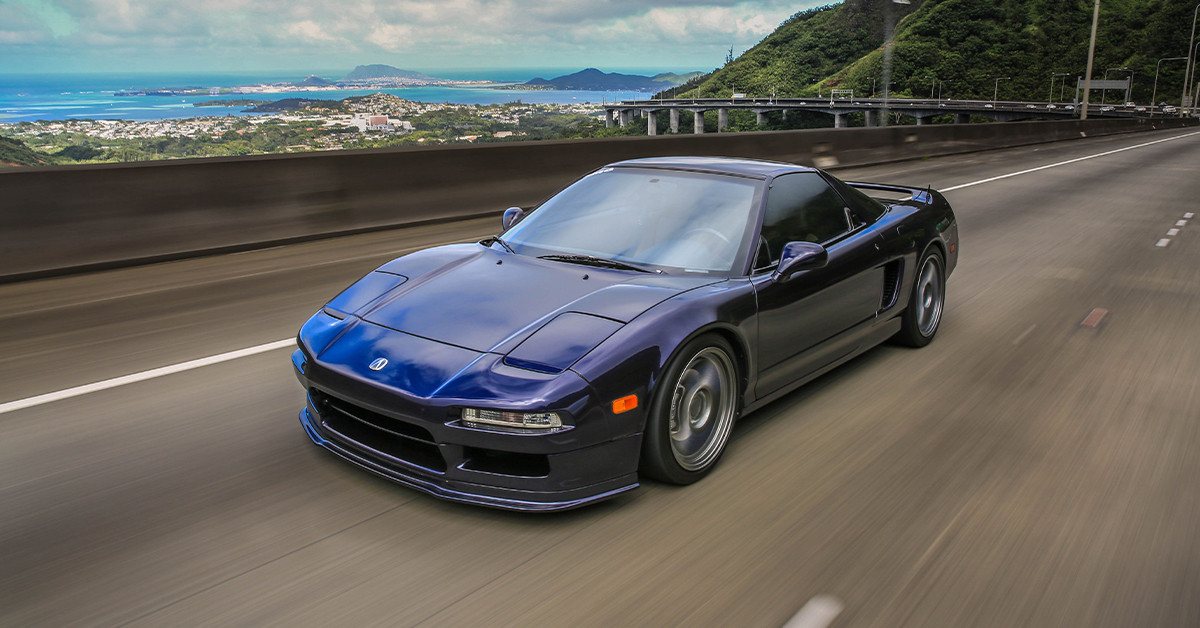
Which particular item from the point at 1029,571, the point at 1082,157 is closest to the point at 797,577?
the point at 1029,571

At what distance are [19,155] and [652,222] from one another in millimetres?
7028

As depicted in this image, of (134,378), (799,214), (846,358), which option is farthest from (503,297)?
(134,378)

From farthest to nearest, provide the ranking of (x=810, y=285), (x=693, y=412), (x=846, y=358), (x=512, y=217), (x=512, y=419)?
(x=512, y=217)
(x=846, y=358)
(x=810, y=285)
(x=693, y=412)
(x=512, y=419)

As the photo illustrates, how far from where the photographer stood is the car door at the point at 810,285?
4.17 m

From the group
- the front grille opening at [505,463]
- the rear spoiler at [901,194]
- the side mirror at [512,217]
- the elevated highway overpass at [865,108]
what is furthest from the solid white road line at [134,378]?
the elevated highway overpass at [865,108]

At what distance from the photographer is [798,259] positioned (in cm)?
416

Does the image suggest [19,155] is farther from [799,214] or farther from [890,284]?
[890,284]

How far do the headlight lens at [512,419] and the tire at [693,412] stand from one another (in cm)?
48

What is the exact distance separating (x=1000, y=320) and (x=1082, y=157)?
2292cm

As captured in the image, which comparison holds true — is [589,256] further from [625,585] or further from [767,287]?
[625,585]

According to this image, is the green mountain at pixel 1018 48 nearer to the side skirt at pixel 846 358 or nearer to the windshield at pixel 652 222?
the side skirt at pixel 846 358

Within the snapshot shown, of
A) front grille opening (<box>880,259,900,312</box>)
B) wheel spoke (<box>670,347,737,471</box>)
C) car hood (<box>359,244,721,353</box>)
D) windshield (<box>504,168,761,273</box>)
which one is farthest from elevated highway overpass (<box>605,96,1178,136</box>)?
wheel spoke (<box>670,347,737,471</box>)

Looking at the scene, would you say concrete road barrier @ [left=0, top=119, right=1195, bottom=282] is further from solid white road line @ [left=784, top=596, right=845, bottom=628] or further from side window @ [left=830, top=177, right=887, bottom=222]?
solid white road line @ [left=784, top=596, right=845, bottom=628]

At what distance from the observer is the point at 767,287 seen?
412cm
